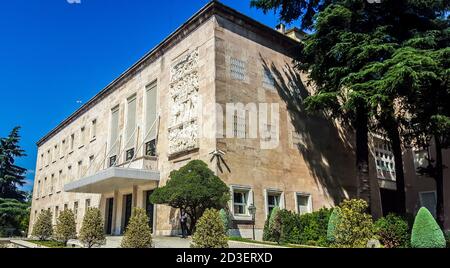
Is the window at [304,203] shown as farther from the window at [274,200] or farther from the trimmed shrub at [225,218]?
the trimmed shrub at [225,218]

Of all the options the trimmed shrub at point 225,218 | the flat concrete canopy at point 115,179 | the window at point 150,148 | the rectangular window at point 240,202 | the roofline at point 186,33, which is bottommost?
the trimmed shrub at point 225,218

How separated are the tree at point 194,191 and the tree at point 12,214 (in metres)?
30.9

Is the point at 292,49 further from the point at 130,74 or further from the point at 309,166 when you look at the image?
the point at 130,74

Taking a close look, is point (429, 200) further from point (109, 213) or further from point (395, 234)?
point (109, 213)

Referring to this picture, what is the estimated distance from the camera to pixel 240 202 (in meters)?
17.7

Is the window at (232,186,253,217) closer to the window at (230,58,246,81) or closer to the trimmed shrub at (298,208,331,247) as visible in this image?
the trimmed shrub at (298,208,331,247)

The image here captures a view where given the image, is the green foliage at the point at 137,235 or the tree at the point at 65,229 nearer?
the green foliage at the point at 137,235

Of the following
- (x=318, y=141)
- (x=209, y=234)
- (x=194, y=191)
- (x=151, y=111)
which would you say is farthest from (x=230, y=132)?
(x=209, y=234)

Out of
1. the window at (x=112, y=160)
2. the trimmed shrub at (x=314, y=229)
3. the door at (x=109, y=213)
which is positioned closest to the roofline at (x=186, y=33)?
the window at (x=112, y=160)

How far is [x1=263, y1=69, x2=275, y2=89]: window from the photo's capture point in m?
20.3

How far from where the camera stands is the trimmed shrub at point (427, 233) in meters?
11.3
